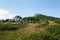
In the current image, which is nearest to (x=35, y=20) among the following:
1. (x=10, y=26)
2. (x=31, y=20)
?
(x=31, y=20)

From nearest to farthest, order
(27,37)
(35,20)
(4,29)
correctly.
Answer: (27,37)
(4,29)
(35,20)

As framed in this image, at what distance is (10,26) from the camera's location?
1500 centimetres

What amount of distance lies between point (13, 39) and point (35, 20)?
7.24m

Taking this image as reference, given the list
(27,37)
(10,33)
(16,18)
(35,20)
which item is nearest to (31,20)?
(35,20)

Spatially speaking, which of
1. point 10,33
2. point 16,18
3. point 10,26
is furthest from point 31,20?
point 10,33

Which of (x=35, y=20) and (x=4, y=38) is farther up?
(x=35, y=20)

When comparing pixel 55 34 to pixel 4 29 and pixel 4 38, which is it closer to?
pixel 4 38

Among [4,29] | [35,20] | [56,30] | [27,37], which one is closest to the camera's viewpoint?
[27,37]

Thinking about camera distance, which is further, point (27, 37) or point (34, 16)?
point (34, 16)

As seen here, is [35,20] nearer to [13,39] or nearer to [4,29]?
[4,29]

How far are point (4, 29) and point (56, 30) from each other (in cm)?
495

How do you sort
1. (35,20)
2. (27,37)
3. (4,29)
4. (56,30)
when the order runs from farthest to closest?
(35,20)
(4,29)
(56,30)
(27,37)

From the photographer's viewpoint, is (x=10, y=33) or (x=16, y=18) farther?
(x=16, y=18)

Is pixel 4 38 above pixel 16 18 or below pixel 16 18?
below
